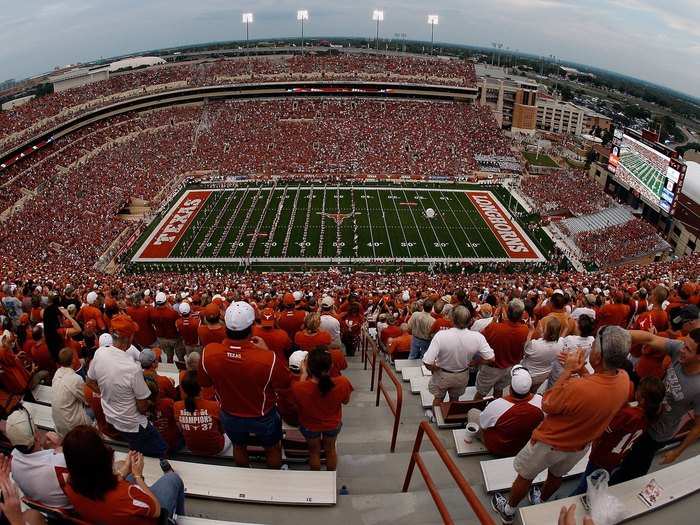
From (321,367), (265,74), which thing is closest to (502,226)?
(321,367)

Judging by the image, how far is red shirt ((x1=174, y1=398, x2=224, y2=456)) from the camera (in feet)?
14.1

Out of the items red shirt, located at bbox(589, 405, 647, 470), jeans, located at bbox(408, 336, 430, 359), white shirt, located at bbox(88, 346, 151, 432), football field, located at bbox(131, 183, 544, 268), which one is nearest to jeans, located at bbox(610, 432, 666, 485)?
red shirt, located at bbox(589, 405, 647, 470)

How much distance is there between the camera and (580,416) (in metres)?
3.31

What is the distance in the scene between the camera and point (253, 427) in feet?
13.1

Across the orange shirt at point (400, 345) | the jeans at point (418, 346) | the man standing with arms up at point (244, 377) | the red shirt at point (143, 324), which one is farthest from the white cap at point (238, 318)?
the red shirt at point (143, 324)

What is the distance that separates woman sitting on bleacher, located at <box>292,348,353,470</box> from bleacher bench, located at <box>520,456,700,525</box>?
5.05 ft

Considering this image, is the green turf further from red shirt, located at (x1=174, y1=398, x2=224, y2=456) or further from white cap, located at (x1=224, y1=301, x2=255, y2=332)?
white cap, located at (x1=224, y1=301, x2=255, y2=332)

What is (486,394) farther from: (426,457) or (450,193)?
(450,193)

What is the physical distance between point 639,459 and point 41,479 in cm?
415

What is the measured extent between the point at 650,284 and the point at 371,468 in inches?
406

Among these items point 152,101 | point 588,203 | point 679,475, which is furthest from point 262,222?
point 679,475

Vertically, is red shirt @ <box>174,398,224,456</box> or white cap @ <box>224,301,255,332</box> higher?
white cap @ <box>224,301,255,332</box>

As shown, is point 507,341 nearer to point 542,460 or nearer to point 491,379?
point 491,379

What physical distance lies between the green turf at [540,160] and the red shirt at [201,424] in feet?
156
